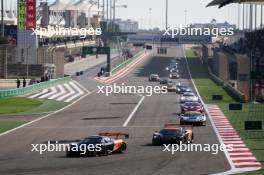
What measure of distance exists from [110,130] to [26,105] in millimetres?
22358

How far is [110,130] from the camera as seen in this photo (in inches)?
1871

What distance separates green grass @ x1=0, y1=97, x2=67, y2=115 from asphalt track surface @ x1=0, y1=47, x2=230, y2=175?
163 cm

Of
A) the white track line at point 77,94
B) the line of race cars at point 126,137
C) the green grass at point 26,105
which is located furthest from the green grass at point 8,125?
the white track line at point 77,94

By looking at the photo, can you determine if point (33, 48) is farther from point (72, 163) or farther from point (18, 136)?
point (72, 163)

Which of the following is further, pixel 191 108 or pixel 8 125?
pixel 191 108

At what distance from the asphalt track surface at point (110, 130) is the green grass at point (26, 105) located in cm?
163

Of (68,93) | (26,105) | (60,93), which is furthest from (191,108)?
(68,93)

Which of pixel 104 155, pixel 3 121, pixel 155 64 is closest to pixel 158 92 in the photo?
pixel 3 121

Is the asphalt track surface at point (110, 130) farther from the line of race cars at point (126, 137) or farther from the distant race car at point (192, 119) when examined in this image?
the distant race car at point (192, 119)

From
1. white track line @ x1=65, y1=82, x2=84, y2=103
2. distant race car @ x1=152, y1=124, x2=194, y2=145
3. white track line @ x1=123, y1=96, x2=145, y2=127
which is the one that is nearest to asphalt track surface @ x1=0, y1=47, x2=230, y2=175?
white track line @ x1=123, y1=96, x2=145, y2=127

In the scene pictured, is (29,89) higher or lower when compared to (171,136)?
lower

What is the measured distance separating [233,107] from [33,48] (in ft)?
186

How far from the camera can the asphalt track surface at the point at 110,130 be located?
29.7 metres

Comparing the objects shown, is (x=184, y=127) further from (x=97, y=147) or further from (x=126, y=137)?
(x=97, y=147)
